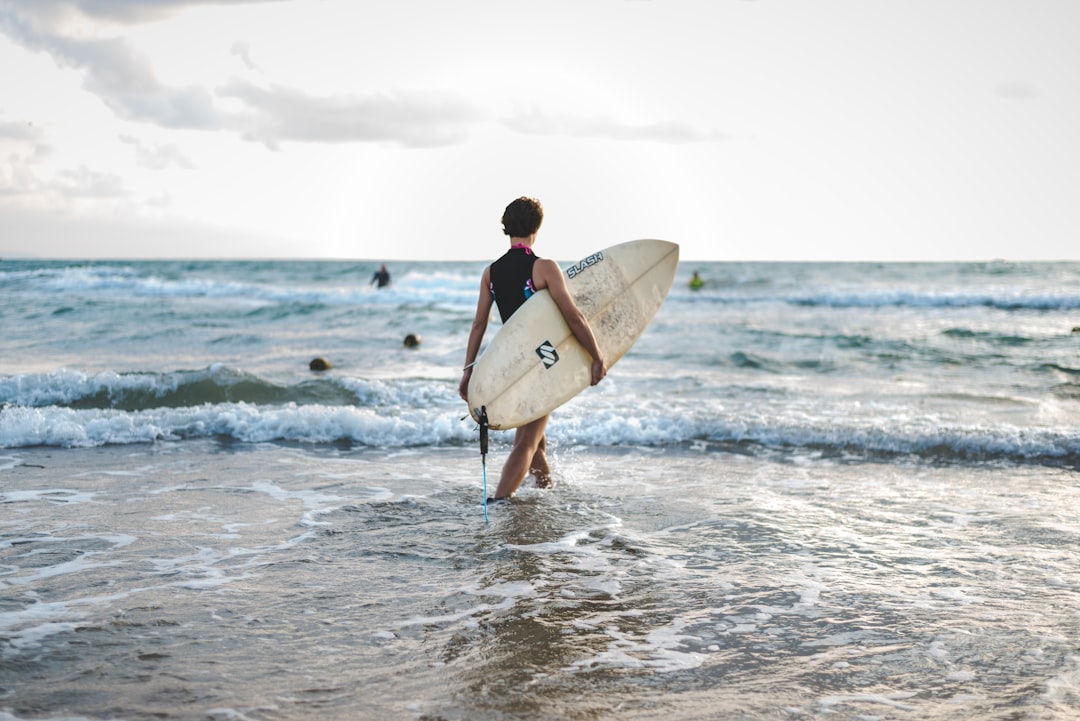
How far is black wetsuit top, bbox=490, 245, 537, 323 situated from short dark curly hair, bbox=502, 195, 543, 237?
0.10 m

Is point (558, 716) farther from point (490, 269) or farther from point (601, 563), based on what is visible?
point (490, 269)

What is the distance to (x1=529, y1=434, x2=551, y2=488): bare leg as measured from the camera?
5.68m

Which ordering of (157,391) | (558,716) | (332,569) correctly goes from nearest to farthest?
(558,716)
(332,569)
(157,391)

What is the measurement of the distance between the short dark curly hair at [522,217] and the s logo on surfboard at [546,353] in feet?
2.30

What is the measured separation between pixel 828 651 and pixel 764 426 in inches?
199

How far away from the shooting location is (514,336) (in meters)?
4.94

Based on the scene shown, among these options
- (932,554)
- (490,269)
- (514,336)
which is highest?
(490,269)

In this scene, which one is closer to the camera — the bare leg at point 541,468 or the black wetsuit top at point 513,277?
the black wetsuit top at point 513,277

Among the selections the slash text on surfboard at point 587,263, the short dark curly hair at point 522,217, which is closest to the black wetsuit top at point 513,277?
the short dark curly hair at point 522,217

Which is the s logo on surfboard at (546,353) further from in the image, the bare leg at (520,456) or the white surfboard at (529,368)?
the bare leg at (520,456)

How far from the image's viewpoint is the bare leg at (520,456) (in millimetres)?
5137

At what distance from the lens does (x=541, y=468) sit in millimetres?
5754

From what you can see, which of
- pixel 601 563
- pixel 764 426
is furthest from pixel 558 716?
pixel 764 426

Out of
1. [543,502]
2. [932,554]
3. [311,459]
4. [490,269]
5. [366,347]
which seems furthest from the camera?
[366,347]
